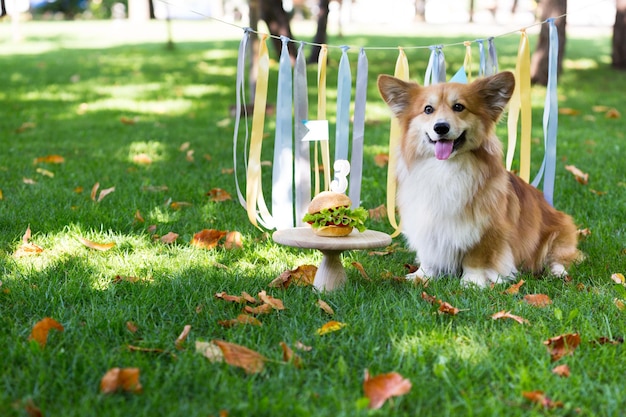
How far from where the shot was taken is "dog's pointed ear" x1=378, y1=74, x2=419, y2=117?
361 centimetres

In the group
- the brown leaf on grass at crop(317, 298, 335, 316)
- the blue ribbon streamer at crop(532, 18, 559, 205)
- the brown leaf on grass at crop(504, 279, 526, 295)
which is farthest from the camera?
the blue ribbon streamer at crop(532, 18, 559, 205)

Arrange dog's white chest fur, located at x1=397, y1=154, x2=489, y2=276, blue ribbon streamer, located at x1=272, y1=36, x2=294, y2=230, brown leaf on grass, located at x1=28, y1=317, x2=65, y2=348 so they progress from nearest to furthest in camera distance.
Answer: brown leaf on grass, located at x1=28, y1=317, x2=65, y2=348 → dog's white chest fur, located at x1=397, y1=154, x2=489, y2=276 → blue ribbon streamer, located at x1=272, y1=36, x2=294, y2=230

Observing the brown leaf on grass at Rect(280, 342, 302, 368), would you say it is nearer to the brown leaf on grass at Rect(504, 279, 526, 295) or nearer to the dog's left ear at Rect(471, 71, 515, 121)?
the brown leaf on grass at Rect(504, 279, 526, 295)

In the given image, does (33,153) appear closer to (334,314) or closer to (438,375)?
(334,314)

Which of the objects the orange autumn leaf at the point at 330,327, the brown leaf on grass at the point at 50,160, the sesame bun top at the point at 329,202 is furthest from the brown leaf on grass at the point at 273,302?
the brown leaf on grass at the point at 50,160

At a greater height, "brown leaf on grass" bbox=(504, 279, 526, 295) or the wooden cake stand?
the wooden cake stand

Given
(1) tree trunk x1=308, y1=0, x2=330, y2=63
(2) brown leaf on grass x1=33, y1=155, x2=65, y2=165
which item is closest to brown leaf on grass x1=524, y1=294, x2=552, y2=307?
(2) brown leaf on grass x1=33, y1=155, x2=65, y2=165

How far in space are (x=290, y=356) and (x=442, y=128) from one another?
1.45 meters

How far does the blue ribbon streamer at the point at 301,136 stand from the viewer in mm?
4146

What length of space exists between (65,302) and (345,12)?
53226mm

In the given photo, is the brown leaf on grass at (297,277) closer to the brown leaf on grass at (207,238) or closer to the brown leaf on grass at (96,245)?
the brown leaf on grass at (207,238)

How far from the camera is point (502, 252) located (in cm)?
364

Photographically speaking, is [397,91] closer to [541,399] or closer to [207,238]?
[207,238]

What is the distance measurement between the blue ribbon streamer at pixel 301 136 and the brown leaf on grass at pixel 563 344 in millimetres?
1940
